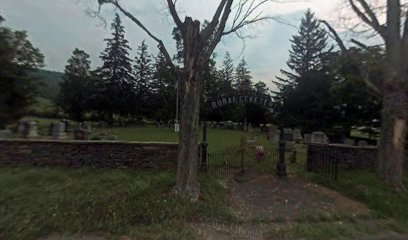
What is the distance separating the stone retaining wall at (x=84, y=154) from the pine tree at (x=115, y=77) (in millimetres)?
46414

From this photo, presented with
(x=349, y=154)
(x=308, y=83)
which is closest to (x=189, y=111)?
(x=349, y=154)

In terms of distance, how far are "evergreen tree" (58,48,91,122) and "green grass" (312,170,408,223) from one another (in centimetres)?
5110

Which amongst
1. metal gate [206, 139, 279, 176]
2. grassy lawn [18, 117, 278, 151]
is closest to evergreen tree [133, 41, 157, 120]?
grassy lawn [18, 117, 278, 151]

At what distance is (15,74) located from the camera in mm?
21109

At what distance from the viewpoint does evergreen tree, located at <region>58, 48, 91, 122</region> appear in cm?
5591

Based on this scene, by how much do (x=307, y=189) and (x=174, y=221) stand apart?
433 cm

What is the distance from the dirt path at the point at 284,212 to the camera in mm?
6035

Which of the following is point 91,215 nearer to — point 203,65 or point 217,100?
point 203,65

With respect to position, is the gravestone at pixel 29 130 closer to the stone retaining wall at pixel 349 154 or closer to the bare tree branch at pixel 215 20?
the bare tree branch at pixel 215 20

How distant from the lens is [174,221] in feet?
20.4

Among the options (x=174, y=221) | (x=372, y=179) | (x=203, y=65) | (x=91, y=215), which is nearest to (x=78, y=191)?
(x=91, y=215)

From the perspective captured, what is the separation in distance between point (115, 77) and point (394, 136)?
52.3 meters

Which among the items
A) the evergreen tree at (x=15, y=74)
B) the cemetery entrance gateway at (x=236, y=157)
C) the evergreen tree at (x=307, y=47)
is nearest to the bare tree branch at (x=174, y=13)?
the cemetery entrance gateway at (x=236, y=157)

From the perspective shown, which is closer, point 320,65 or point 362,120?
point 362,120
